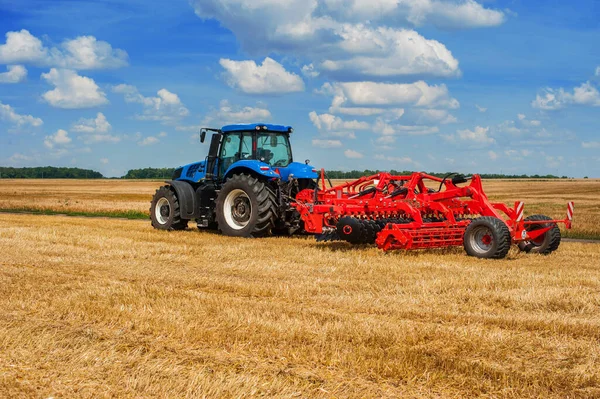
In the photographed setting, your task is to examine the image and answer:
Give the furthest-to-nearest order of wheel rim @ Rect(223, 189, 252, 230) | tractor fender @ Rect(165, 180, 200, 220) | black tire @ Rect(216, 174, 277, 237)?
tractor fender @ Rect(165, 180, 200, 220) → wheel rim @ Rect(223, 189, 252, 230) → black tire @ Rect(216, 174, 277, 237)

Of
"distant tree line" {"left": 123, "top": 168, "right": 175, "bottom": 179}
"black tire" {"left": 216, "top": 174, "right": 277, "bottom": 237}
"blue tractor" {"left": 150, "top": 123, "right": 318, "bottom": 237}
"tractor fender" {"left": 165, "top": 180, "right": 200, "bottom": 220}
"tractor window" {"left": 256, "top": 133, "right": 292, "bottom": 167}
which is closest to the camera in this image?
"black tire" {"left": 216, "top": 174, "right": 277, "bottom": 237}

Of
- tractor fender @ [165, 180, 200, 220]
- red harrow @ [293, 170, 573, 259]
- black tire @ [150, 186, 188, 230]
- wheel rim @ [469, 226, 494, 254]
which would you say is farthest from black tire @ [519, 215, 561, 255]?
black tire @ [150, 186, 188, 230]

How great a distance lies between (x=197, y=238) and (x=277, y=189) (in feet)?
6.09

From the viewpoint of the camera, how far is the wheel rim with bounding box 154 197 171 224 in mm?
15945

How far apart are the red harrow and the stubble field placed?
559 mm

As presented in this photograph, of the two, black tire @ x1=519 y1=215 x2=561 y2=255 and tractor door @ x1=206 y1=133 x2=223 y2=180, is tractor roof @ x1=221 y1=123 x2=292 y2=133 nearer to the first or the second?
tractor door @ x1=206 y1=133 x2=223 y2=180

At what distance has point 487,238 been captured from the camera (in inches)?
431

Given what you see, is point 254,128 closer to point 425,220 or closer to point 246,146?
point 246,146

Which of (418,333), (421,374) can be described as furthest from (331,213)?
(421,374)

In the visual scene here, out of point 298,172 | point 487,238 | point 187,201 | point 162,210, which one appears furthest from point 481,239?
point 162,210

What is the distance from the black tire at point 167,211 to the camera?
614 inches

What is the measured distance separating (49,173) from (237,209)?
119 meters

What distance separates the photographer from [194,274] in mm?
9031

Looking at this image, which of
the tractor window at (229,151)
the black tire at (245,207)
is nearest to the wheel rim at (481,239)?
the black tire at (245,207)
